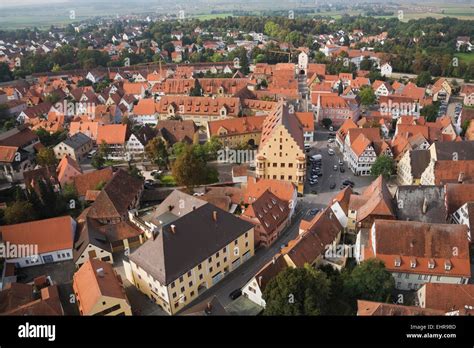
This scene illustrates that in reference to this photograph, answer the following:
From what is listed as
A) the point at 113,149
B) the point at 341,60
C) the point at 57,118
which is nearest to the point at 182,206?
the point at 113,149

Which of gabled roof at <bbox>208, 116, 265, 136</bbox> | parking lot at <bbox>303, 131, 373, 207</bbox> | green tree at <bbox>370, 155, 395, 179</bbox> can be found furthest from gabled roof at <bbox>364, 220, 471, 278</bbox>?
gabled roof at <bbox>208, 116, 265, 136</bbox>

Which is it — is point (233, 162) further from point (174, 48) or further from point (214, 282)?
point (174, 48)

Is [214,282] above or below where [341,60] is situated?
below

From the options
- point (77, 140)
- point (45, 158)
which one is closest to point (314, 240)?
point (45, 158)

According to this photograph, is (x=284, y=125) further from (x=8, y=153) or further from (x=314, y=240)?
(x=8, y=153)

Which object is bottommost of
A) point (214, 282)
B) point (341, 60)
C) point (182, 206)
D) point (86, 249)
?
point (214, 282)

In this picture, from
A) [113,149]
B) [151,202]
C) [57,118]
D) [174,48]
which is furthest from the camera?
[174,48]

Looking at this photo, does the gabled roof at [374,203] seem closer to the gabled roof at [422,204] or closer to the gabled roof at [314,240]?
the gabled roof at [422,204]
